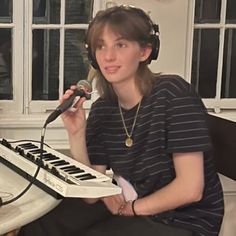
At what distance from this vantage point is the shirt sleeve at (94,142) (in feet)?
6.33

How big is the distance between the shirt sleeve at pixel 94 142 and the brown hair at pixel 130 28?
0.23 meters

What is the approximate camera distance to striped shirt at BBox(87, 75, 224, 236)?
1688 mm

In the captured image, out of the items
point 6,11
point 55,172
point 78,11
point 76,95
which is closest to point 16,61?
point 6,11

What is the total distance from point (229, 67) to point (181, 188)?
3.58 ft

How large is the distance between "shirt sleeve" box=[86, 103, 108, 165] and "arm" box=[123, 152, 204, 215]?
0.27 m

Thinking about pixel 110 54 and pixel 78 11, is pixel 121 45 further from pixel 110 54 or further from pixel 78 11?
pixel 78 11

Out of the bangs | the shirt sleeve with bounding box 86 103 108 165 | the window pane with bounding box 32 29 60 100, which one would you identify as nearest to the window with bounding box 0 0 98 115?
the window pane with bounding box 32 29 60 100

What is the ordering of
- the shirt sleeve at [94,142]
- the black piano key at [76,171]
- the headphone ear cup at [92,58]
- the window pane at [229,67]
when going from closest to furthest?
the black piano key at [76,171] < the headphone ear cup at [92,58] < the shirt sleeve at [94,142] < the window pane at [229,67]

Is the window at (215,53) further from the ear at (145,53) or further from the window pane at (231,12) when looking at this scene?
the ear at (145,53)

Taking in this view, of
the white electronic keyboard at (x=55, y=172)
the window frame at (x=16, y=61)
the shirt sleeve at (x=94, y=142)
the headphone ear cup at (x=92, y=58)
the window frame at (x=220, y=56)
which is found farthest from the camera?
the window frame at (x=220, y=56)

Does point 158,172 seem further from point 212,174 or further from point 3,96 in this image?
point 3,96

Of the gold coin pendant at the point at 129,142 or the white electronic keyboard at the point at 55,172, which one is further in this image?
the gold coin pendant at the point at 129,142

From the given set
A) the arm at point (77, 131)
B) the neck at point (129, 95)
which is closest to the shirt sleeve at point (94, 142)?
the arm at point (77, 131)

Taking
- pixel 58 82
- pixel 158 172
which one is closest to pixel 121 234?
pixel 158 172
